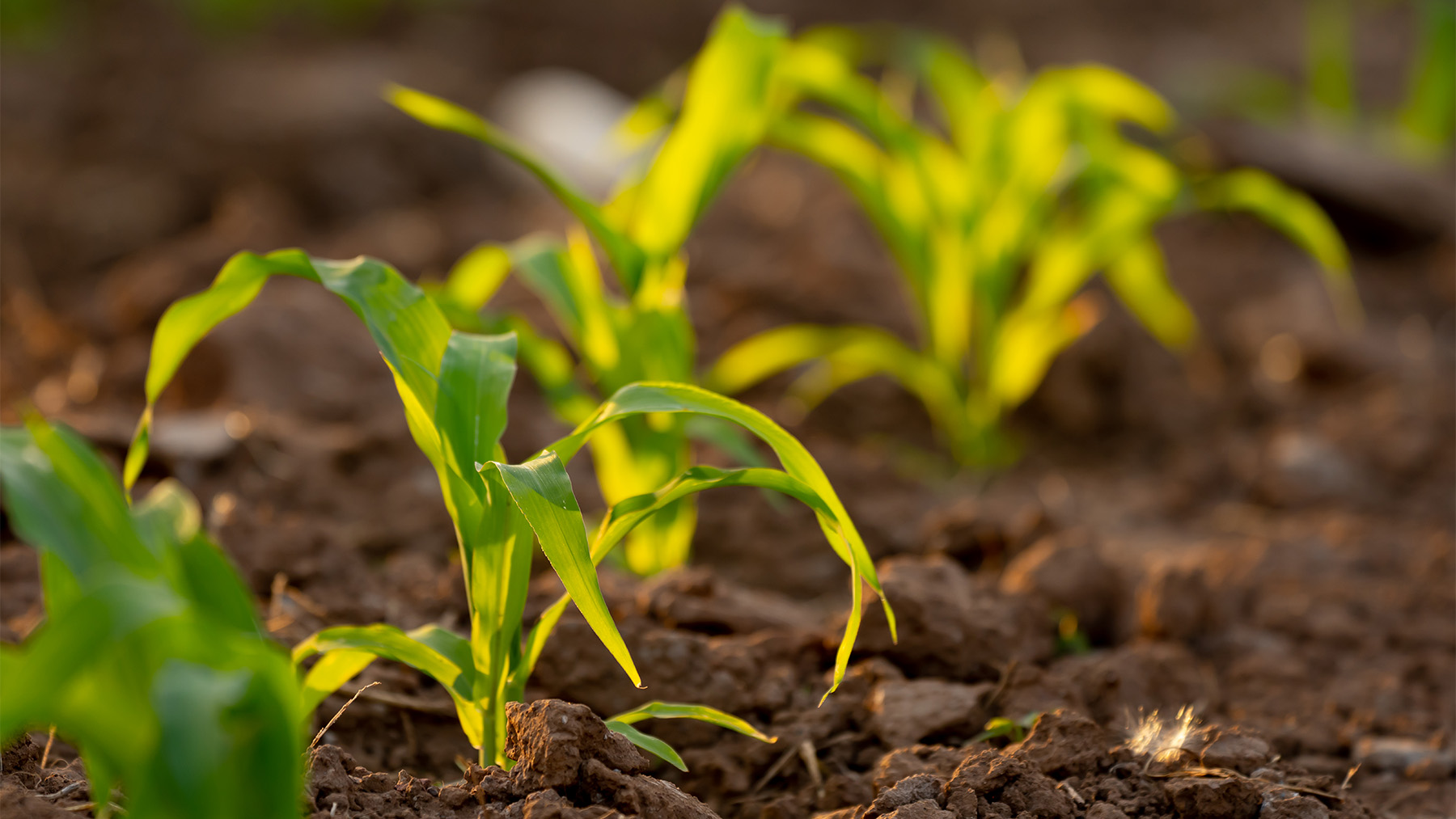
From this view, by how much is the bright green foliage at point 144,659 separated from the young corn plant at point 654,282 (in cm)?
63

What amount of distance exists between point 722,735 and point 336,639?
1.28ft

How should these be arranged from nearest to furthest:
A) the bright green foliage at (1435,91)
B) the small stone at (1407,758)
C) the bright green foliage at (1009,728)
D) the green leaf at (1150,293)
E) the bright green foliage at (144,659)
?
the bright green foliage at (144,659) < the bright green foliage at (1009,728) < the small stone at (1407,758) < the green leaf at (1150,293) < the bright green foliage at (1435,91)

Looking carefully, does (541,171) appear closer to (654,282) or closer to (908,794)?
(654,282)

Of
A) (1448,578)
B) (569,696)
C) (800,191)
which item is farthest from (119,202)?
(1448,578)

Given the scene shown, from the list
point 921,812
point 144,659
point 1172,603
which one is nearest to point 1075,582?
point 1172,603

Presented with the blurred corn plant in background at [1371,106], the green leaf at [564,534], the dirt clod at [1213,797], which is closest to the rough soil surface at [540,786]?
the green leaf at [564,534]

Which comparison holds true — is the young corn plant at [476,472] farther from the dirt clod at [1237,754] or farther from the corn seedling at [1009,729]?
the dirt clod at [1237,754]

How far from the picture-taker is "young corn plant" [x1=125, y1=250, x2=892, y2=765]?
876mm

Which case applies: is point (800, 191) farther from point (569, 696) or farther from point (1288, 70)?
point (1288, 70)

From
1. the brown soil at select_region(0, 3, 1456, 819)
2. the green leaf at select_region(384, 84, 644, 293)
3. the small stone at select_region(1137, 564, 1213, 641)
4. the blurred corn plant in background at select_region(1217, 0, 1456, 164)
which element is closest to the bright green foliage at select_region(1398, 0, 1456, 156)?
the blurred corn plant in background at select_region(1217, 0, 1456, 164)

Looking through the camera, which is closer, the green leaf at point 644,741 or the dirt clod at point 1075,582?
the green leaf at point 644,741

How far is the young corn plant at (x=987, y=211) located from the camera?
1802 mm

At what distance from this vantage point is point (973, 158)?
75.4 inches

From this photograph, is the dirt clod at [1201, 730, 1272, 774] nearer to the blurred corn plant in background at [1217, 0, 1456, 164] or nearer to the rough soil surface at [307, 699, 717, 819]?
the rough soil surface at [307, 699, 717, 819]
